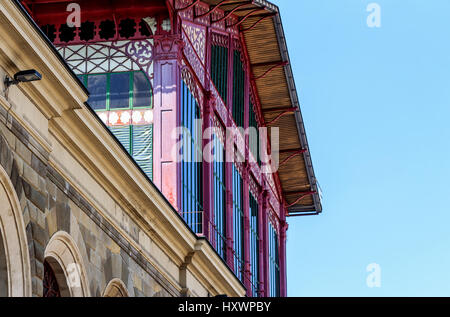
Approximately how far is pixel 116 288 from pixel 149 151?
776 centimetres

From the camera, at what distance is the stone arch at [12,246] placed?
16047 millimetres

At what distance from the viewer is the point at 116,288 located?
70.2 feet

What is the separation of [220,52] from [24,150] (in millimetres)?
18223

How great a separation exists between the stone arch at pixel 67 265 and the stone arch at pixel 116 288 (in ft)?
4.48

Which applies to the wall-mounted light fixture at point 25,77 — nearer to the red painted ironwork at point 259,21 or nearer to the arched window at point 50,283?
the arched window at point 50,283

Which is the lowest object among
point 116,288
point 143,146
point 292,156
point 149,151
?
point 116,288

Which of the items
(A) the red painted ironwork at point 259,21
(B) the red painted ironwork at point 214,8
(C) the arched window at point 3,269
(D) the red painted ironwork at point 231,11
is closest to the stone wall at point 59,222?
(C) the arched window at point 3,269

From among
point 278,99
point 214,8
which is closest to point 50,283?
point 214,8

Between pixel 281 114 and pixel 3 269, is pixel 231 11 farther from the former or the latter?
pixel 3 269

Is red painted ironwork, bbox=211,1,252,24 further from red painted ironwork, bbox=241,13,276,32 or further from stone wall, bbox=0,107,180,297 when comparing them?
stone wall, bbox=0,107,180,297

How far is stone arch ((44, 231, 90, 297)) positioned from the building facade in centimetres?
2

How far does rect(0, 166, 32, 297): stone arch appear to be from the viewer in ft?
52.6

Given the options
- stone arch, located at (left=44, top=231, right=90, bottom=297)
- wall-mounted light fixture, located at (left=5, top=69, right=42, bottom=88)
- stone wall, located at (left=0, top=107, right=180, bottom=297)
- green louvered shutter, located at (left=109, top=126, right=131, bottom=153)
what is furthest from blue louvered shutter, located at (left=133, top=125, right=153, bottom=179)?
wall-mounted light fixture, located at (left=5, top=69, right=42, bottom=88)
